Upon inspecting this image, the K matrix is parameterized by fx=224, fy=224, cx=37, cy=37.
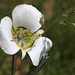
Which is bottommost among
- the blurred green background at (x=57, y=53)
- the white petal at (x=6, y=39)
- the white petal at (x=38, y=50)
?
the blurred green background at (x=57, y=53)

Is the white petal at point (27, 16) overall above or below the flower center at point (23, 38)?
above

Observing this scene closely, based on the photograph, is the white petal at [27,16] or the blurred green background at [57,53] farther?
the blurred green background at [57,53]

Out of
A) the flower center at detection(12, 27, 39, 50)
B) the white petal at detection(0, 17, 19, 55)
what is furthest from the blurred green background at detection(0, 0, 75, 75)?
the white petal at detection(0, 17, 19, 55)

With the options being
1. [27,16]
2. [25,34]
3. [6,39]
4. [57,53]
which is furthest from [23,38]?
[57,53]

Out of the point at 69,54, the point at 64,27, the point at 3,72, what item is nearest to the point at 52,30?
the point at 64,27

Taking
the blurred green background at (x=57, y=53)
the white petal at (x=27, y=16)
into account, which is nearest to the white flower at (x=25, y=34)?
the white petal at (x=27, y=16)

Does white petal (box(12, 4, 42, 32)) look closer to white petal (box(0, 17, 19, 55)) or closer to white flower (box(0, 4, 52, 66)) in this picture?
white flower (box(0, 4, 52, 66))

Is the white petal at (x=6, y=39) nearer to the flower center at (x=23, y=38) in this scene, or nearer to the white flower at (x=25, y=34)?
the white flower at (x=25, y=34)
